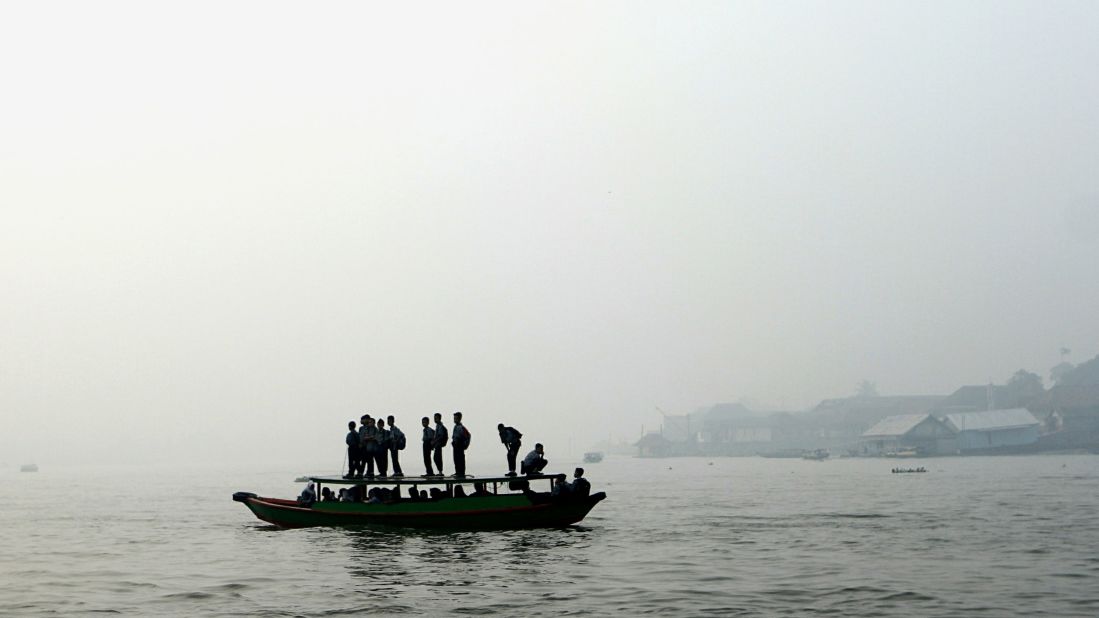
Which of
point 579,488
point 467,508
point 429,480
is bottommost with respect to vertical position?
point 467,508

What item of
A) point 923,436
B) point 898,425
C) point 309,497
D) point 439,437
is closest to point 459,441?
point 439,437

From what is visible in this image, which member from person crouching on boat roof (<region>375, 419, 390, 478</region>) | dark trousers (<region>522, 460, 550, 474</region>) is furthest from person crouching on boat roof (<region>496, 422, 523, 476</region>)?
person crouching on boat roof (<region>375, 419, 390, 478</region>)

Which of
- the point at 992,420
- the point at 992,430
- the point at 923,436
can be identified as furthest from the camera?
the point at 992,420

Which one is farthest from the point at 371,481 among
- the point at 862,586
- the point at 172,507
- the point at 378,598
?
the point at 172,507

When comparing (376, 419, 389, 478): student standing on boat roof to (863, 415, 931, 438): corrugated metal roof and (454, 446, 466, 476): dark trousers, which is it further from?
→ (863, 415, 931, 438): corrugated metal roof

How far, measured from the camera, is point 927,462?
521 ft

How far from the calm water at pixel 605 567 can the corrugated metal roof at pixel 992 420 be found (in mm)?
132310

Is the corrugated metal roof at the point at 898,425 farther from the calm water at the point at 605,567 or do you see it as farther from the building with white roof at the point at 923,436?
the calm water at the point at 605,567

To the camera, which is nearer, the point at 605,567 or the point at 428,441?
the point at 605,567

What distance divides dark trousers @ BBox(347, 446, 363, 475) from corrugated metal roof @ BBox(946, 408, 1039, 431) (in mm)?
157150

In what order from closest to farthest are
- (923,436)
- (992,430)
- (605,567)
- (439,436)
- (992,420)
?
1. (605,567)
2. (439,436)
3. (923,436)
4. (992,430)
5. (992,420)

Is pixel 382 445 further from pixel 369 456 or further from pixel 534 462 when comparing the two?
pixel 534 462

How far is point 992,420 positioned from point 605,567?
170 meters

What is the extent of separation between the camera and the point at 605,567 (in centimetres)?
3203
